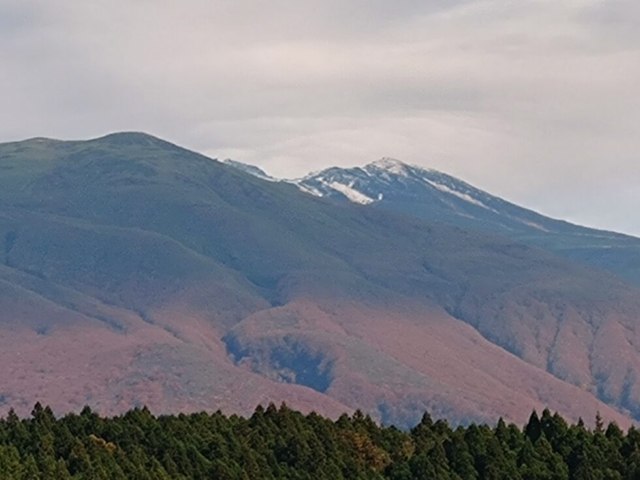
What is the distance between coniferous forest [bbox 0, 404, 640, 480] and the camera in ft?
402

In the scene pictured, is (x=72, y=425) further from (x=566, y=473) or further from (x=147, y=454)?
(x=566, y=473)

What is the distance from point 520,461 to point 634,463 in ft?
22.4

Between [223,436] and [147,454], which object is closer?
[147,454]

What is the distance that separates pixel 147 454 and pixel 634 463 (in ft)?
95.9

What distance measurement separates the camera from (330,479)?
5030 inches

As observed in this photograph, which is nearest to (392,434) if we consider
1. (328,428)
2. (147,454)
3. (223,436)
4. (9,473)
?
(328,428)

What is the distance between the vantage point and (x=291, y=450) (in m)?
134

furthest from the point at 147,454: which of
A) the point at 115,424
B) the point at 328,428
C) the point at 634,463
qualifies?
the point at 634,463

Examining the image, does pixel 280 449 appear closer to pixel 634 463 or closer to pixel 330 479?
pixel 330 479

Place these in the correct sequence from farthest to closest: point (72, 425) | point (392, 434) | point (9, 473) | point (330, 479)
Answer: point (392, 434) < point (72, 425) < point (330, 479) < point (9, 473)

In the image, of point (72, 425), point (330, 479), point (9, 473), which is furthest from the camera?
point (72, 425)

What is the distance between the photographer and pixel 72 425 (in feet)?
447

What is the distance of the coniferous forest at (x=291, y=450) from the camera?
402 ft

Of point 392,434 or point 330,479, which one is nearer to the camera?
point 330,479
